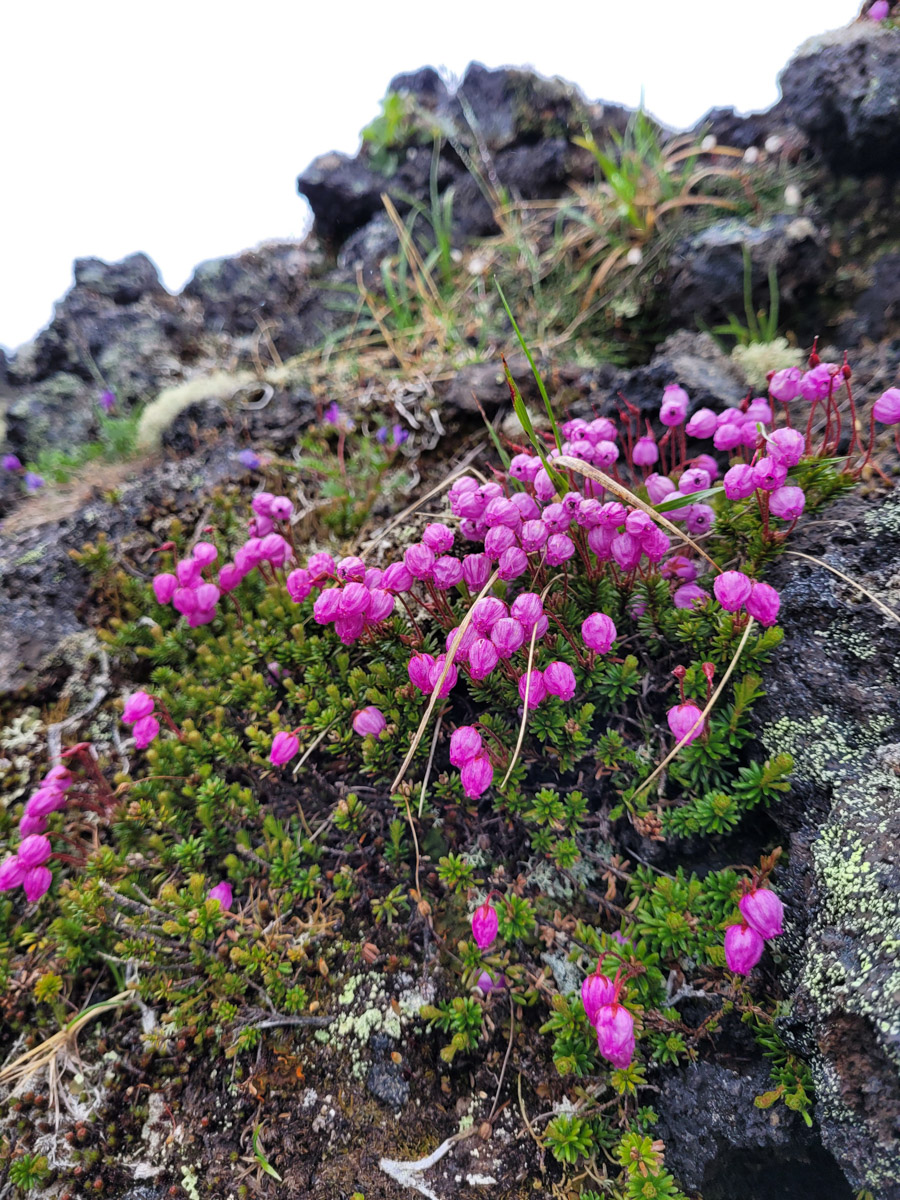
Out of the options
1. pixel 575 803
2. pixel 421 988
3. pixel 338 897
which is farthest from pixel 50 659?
pixel 575 803

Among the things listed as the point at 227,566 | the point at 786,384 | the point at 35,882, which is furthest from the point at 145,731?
the point at 786,384

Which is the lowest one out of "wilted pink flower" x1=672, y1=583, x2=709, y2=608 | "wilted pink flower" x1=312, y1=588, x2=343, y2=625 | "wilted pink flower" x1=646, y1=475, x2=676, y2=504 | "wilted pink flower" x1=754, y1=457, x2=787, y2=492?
"wilted pink flower" x1=672, y1=583, x2=709, y2=608

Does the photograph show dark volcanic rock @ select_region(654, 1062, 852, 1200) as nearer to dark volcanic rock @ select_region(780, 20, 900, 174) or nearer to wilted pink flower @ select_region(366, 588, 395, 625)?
wilted pink flower @ select_region(366, 588, 395, 625)

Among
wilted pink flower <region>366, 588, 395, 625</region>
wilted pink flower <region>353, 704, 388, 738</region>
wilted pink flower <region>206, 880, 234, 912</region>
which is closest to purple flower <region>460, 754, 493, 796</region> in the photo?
wilted pink flower <region>353, 704, 388, 738</region>

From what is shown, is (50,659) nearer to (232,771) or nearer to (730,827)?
(232,771)

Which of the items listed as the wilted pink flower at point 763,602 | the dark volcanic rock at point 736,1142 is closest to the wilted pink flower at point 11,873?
the dark volcanic rock at point 736,1142

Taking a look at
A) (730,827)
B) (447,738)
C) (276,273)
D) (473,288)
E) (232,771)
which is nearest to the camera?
(730,827)
